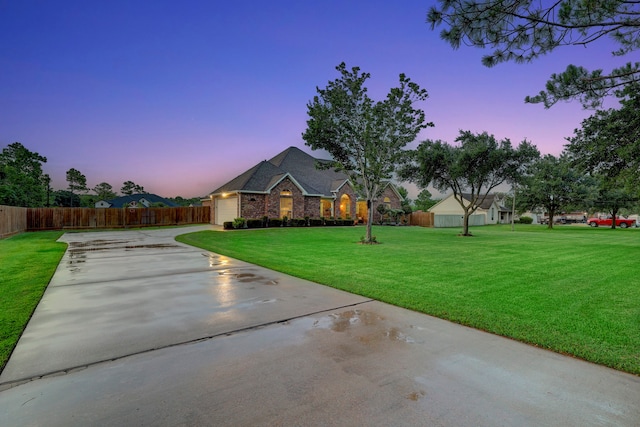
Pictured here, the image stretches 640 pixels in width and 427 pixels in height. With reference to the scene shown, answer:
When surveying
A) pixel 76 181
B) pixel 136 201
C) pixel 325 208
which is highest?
pixel 76 181

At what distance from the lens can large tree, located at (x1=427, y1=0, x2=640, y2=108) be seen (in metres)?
4.50

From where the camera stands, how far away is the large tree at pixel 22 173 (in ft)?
96.4

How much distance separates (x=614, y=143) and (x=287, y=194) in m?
21.7

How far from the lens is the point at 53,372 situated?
266 cm

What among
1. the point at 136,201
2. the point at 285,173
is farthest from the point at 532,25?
the point at 136,201

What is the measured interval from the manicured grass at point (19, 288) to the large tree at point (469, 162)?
16.6 metres

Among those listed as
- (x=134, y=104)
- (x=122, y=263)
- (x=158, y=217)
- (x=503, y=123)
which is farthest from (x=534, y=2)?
(x=158, y=217)

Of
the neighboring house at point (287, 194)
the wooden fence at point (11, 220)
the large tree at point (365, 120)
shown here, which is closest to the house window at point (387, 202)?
the neighboring house at point (287, 194)

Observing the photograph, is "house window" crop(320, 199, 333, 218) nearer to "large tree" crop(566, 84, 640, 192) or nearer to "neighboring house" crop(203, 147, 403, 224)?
"neighboring house" crop(203, 147, 403, 224)

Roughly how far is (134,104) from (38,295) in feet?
61.6

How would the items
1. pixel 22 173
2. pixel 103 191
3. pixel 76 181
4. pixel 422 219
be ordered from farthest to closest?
pixel 103 191 → pixel 76 181 → pixel 422 219 → pixel 22 173

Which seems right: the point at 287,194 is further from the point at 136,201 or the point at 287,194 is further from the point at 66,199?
the point at 66,199

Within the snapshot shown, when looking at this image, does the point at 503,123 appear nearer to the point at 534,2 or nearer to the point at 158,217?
the point at 534,2

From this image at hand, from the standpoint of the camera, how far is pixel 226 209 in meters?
26.9
